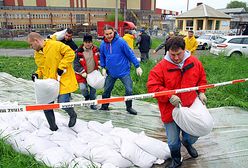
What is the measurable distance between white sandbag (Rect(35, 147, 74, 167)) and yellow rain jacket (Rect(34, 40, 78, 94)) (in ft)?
2.68

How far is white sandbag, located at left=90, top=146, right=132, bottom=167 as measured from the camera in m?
2.64

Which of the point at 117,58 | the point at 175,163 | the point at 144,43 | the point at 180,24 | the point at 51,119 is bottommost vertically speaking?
the point at 175,163

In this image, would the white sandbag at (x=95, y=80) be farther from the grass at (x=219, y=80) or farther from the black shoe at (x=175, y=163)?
the black shoe at (x=175, y=163)

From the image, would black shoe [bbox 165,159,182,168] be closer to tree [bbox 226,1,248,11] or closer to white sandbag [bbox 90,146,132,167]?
white sandbag [bbox 90,146,132,167]

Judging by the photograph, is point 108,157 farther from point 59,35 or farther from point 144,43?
point 144,43

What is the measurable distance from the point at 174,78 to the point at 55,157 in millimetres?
1523

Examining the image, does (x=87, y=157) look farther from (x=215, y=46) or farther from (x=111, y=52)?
(x=215, y=46)

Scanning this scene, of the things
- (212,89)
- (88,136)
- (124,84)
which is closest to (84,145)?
(88,136)

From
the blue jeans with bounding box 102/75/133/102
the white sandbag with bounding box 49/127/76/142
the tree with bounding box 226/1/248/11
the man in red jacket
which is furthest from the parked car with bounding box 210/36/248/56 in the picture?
the tree with bounding box 226/1/248/11

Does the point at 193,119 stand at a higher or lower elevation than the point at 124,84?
higher

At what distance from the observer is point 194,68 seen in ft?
8.33

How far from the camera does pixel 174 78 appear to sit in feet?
8.29

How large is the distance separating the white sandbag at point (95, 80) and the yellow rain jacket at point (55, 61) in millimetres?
1084

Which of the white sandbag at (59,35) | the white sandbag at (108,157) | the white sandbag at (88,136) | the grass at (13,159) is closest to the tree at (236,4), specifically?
the white sandbag at (59,35)
